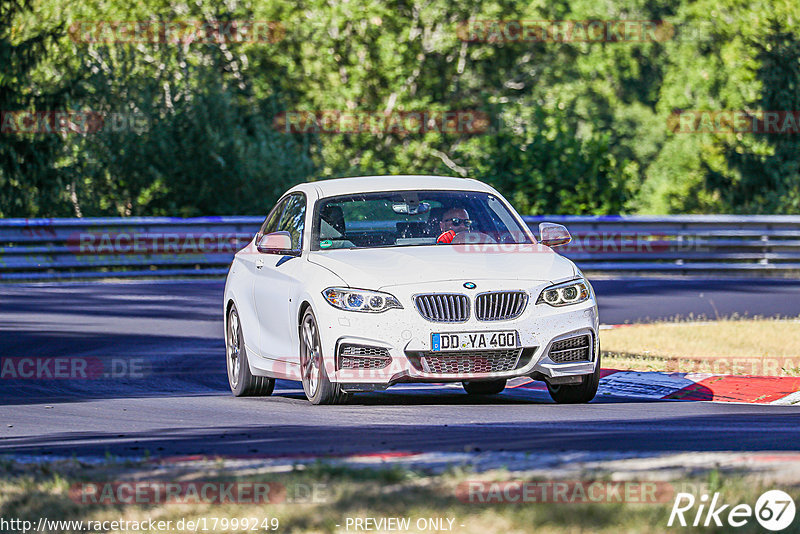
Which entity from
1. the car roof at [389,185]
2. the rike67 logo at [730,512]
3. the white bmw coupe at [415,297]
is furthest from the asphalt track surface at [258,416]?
the rike67 logo at [730,512]

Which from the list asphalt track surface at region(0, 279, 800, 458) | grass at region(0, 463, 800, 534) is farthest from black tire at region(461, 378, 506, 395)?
grass at region(0, 463, 800, 534)

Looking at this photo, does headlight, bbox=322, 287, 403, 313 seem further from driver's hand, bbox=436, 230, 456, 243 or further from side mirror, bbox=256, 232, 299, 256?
driver's hand, bbox=436, 230, 456, 243

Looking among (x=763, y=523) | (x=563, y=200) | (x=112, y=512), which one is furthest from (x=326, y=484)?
(x=563, y=200)

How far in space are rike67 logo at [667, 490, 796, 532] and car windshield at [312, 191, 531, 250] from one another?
5.41 meters

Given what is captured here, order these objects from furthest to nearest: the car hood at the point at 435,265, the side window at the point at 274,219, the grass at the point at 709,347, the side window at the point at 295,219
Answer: the grass at the point at 709,347, the side window at the point at 274,219, the side window at the point at 295,219, the car hood at the point at 435,265

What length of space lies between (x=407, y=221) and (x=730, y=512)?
5.93 metres

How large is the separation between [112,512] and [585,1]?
2368 inches

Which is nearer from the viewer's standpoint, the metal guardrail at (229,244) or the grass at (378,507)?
the grass at (378,507)

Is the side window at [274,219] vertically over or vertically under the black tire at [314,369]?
over

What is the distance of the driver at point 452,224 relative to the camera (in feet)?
36.6

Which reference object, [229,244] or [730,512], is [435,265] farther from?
[229,244]

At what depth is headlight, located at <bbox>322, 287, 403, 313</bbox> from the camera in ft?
32.6

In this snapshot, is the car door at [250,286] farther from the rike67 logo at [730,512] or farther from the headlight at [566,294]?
the rike67 logo at [730,512]

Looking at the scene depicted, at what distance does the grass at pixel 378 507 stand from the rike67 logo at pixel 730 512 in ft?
0.13
